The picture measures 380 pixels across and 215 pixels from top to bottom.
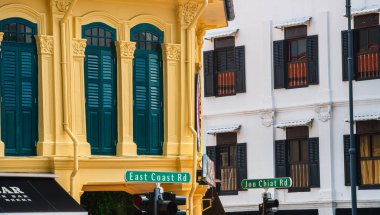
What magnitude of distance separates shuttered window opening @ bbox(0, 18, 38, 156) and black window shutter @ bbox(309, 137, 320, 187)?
2062 centimetres

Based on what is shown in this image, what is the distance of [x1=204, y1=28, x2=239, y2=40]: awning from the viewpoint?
151 ft

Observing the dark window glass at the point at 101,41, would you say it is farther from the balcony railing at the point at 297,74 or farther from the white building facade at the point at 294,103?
A: the balcony railing at the point at 297,74

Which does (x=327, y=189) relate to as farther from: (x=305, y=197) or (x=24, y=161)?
(x=24, y=161)

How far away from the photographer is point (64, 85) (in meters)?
24.5

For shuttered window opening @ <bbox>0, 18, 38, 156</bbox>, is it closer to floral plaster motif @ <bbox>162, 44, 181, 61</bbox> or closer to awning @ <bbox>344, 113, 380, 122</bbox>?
floral plaster motif @ <bbox>162, 44, 181, 61</bbox>

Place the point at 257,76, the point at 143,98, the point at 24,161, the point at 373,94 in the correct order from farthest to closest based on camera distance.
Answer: the point at 257,76 → the point at 373,94 → the point at 143,98 → the point at 24,161

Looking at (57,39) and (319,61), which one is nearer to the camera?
(57,39)

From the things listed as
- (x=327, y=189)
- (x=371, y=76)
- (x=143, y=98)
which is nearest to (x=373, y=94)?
(x=371, y=76)

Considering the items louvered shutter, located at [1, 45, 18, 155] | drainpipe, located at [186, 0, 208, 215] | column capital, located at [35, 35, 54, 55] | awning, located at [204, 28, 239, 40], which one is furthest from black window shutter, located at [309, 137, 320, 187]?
louvered shutter, located at [1, 45, 18, 155]

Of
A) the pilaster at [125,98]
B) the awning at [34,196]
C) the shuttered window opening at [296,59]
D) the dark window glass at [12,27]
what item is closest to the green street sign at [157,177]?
the awning at [34,196]

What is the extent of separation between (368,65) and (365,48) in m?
0.57

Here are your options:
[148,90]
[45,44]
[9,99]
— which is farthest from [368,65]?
[9,99]

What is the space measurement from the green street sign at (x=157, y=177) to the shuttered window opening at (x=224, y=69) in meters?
22.4

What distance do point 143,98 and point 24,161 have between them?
2961mm
